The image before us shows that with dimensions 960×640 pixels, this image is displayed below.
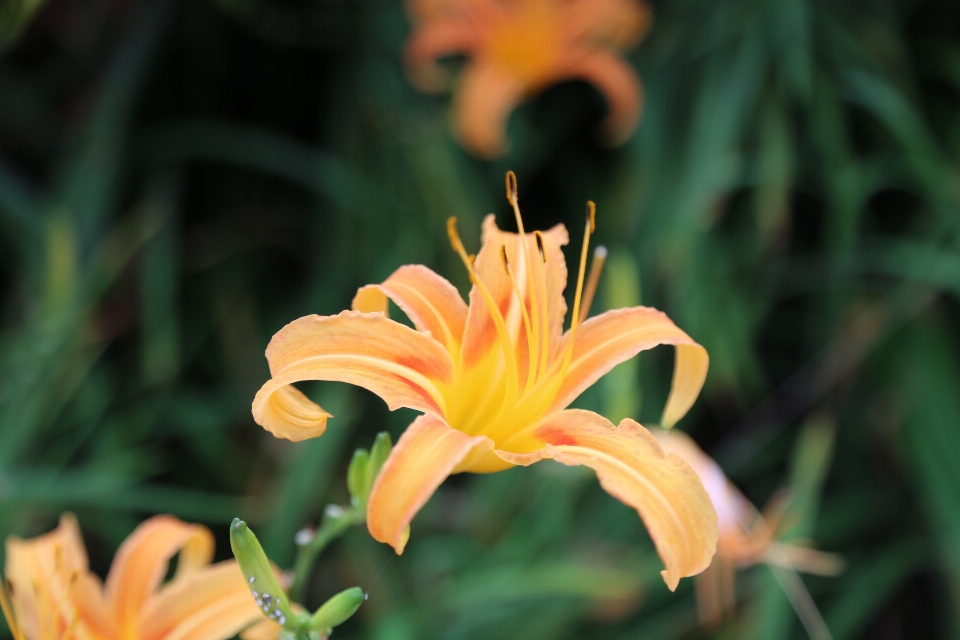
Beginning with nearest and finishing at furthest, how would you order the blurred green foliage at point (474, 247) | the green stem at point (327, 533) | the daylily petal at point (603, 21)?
1. the green stem at point (327, 533)
2. the blurred green foliage at point (474, 247)
3. the daylily petal at point (603, 21)

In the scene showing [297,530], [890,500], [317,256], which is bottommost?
[890,500]

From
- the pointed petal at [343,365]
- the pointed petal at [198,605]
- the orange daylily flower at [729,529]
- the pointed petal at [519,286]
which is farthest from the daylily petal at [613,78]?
the pointed petal at [198,605]

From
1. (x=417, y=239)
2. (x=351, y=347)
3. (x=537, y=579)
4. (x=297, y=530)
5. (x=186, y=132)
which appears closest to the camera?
(x=351, y=347)

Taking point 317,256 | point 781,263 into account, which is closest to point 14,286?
point 317,256

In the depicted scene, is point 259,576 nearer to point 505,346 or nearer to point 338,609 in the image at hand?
point 338,609

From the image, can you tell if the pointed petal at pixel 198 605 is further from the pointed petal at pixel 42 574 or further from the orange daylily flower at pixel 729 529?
the orange daylily flower at pixel 729 529

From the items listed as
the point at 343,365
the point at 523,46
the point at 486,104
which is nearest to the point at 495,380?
the point at 343,365

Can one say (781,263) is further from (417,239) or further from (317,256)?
(317,256)

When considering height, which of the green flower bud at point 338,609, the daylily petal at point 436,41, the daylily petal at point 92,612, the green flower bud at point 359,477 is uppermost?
the daylily petal at point 436,41
